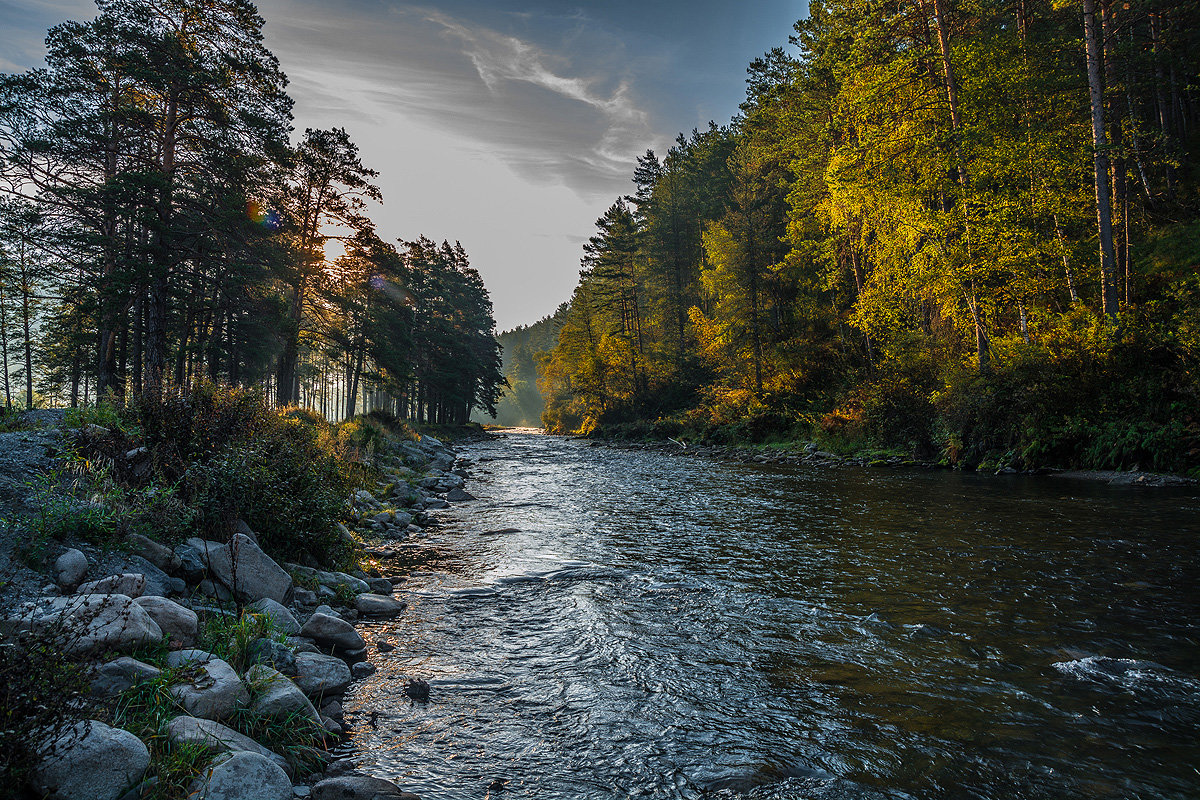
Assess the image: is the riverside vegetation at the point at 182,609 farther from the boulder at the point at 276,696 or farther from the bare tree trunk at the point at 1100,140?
the bare tree trunk at the point at 1100,140

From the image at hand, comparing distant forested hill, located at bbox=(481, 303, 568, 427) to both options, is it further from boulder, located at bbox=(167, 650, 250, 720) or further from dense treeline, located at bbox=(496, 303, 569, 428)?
boulder, located at bbox=(167, 650, 250, 720)

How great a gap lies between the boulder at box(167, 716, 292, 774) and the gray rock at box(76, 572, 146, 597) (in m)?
1.64

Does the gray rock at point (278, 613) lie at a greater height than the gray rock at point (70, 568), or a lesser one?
lesser

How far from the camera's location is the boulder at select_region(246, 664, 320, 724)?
157 inches

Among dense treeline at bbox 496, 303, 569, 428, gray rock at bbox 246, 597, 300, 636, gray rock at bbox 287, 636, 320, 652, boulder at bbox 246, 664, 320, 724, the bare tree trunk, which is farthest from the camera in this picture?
dense treeline at bbox 496, 303, 569, 428

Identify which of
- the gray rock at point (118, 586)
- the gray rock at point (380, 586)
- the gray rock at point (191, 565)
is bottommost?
the gray rock at point (380, 586)

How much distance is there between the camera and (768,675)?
5.16 meters

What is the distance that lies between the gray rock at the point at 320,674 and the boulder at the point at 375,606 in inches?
72.9

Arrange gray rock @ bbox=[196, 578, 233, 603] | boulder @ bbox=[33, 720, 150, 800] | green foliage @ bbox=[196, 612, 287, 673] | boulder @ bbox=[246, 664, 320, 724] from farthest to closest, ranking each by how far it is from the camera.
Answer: gray rock @ bbox=[196, 578, 233, 603]
green foliage @ bbox=[196, 612, 287, 673]
boulder @ bbox=[246, 664, 320, 724]
boulder @ bbox=[33, 720, 150, 800]

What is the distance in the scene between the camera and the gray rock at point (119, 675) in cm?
350

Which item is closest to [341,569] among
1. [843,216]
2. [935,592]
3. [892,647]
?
[892,647]

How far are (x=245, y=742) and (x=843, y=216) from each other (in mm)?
24352

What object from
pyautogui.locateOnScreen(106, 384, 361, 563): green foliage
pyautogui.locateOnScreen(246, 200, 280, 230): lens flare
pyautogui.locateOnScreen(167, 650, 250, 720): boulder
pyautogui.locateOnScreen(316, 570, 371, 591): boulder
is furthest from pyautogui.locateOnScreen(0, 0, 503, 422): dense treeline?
pyautogui.locateOnScreen(167, 650, 250, 720): boulder

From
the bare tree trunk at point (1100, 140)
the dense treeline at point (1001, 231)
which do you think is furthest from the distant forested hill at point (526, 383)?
the bare tree trunk at point (1100, 140)
